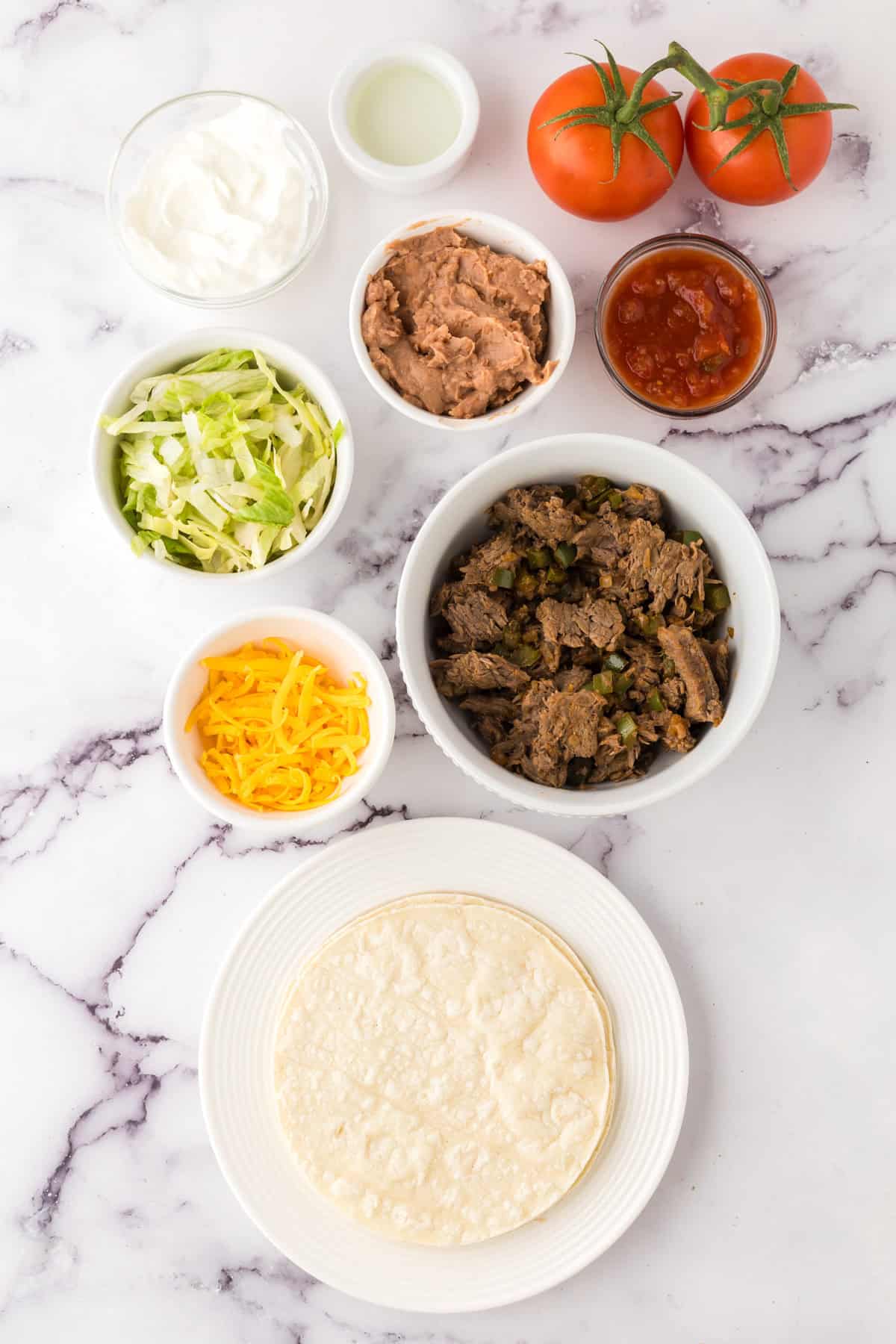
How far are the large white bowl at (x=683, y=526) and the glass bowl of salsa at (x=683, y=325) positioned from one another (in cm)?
27

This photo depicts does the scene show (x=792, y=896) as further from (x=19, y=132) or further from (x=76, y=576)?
(x=19, y=132)

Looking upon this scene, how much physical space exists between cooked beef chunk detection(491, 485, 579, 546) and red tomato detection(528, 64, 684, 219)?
0.70 meters

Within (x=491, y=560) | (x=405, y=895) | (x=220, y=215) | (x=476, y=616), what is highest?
(x=220, y=215)

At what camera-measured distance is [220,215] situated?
8.81 ft

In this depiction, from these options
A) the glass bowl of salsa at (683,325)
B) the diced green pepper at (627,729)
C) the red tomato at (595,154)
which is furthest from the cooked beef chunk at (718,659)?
the red tomato at (595,154)

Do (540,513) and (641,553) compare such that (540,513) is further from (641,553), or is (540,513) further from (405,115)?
(405,115)

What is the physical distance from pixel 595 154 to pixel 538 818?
5.13 feet

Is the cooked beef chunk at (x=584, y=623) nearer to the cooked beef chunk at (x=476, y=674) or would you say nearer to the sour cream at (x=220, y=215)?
the cooked beef chunk at (x=476, y=674)

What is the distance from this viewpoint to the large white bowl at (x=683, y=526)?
239 cm

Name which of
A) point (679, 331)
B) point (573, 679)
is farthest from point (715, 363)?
point (573, 679)

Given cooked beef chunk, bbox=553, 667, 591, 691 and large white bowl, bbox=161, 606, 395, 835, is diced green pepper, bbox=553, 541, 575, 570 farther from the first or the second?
large white bowl, bbox=161, 606, 395, 835

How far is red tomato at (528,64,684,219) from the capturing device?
2.57 metres

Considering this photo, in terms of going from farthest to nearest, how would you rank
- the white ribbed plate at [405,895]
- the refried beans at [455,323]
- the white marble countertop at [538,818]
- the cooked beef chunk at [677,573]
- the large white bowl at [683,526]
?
the white marble countertop at [538,818], the white ribbed plate at [405,895], the refried beans at [455,323], the cooked beef chunk at [677,573], the large white bowl at [683,526]

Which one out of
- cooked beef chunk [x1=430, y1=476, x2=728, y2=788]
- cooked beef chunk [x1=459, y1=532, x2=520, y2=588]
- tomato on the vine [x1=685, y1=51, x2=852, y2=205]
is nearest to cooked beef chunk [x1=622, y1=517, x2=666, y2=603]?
cooked beef chunk [x1=430, y1=476, x2=728, y2=788]
